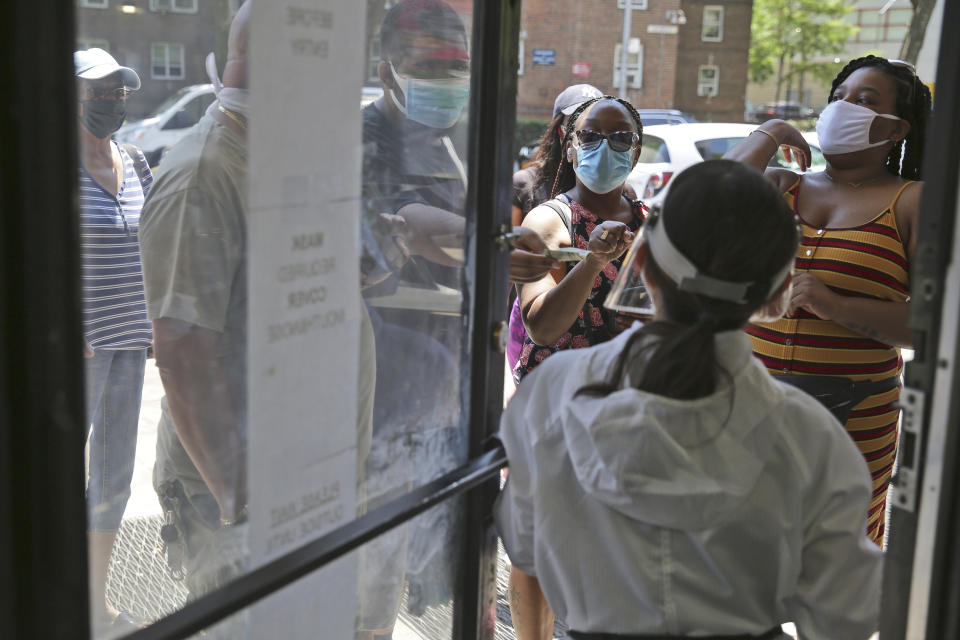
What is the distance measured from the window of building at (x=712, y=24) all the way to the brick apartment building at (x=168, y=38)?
35.0 metres

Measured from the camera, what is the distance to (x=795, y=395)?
1373 millimetres

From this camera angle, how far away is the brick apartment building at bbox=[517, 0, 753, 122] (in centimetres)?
2764

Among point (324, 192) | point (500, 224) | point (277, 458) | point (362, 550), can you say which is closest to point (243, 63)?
point (324, 192)

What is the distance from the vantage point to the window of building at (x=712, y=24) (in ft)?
112

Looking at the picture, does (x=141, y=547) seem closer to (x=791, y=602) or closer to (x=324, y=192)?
(x=324, y=192)

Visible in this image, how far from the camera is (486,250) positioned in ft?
5.70

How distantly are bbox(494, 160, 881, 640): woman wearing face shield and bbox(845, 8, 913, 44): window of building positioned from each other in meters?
42.2

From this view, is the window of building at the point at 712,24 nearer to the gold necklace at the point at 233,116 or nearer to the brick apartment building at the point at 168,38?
the brick apartment building at the point at 168,38

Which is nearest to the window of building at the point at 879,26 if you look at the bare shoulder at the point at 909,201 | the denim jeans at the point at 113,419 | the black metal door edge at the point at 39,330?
the bare shoulder at the point at 909,201

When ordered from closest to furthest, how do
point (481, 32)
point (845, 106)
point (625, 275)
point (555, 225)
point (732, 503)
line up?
point (732, 503)
point (625, 275)
point (481, 32)
point (845, 106)
point (555, 225)

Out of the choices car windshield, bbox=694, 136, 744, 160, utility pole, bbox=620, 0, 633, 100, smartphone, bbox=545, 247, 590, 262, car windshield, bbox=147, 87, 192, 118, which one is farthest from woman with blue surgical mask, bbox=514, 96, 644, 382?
utility pole, bbox=620, 0, 633, 100

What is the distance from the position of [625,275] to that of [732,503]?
431 mm

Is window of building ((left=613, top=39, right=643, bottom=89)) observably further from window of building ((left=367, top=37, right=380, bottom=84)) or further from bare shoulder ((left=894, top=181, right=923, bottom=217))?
window of building ((left=367, top=37, right=380, bottom=84))

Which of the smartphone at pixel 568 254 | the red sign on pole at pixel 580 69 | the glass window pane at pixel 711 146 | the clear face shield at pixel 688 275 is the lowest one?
the smartphone at pixel 568 254
